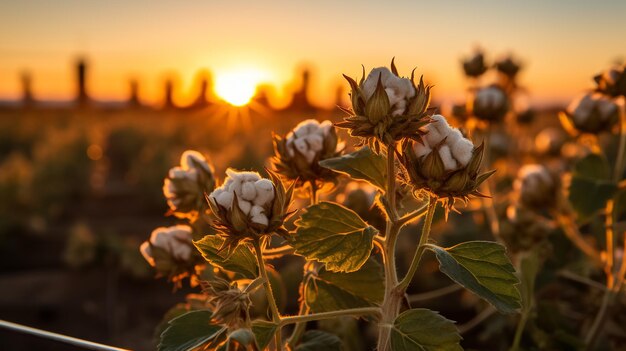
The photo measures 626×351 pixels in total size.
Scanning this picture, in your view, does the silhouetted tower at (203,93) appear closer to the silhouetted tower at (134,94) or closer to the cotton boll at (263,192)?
the silhouetted tower at (134,94)

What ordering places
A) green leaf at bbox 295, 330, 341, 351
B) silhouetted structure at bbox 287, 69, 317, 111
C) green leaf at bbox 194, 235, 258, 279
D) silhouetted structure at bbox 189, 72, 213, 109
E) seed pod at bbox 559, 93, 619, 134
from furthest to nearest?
silhouetted structure at bbox 287, 69, 317, 111 → silhouetted structure at bbox 189, 72, 213, 109 → seed pod at bbox 559, 93, 619, 134 → green leaf at bbox 295, 330, 341, 351 → green leaf at bbox 194, 235, 258, 279

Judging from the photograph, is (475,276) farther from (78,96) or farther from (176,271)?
(78,96)

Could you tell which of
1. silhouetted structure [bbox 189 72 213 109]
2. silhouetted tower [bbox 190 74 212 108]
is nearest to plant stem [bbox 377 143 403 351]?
silhouetted structure [bbox 189 72 213 109]

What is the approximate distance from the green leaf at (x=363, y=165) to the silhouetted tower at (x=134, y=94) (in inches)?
1408

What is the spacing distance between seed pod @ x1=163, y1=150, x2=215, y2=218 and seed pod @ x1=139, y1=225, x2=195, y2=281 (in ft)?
0.15

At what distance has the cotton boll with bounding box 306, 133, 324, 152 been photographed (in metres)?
0.98

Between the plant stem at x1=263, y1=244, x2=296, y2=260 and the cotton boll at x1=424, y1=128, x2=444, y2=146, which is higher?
the cotton boll at x1=424, y1=128, x2=444, y2=146

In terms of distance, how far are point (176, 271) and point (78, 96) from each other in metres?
35.0

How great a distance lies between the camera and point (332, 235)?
0.86m

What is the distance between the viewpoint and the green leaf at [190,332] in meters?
0.78

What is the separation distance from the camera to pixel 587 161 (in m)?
1.53

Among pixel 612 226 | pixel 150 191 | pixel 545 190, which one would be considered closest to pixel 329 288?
pixel 612 226

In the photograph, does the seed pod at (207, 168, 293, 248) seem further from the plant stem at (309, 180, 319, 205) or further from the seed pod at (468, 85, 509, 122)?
the seed pod at (468, 85, 509, 122)

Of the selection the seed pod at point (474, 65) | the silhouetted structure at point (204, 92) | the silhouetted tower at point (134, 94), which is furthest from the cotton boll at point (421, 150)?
the silhouetted tower at point (134, 94)
